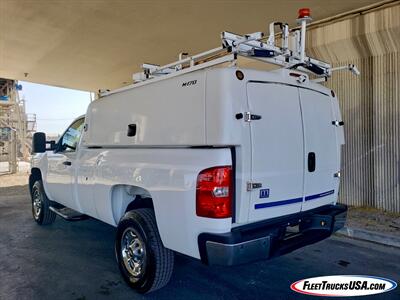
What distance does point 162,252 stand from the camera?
321cm

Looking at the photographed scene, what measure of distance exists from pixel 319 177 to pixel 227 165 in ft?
4.70

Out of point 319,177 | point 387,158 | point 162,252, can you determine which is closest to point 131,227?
point 162,252

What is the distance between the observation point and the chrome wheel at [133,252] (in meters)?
3.41

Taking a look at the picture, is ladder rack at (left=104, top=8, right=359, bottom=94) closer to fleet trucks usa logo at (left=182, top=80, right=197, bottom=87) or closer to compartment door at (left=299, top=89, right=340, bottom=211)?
fleet trucks usa logo at (left=182, top=80, right=197, bottom=87)

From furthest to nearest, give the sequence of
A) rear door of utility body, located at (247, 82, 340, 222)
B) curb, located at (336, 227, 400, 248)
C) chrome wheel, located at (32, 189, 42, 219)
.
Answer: chrome wheel, located at (32, 189, 42, 219), curb, located at (336, 227, 400, 248), rear door of utility body, located at (247, 82, 340, 222)

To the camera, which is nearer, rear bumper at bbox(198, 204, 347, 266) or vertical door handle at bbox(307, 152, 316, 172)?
rear bumper at bbox(198, 204, 347, 266)

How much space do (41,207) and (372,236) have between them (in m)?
5.87

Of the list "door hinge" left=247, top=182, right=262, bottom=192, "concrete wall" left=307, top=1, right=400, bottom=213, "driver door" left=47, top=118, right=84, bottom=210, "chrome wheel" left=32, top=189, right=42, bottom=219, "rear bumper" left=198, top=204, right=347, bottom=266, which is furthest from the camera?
"concrete wall" left=307, top=1, right=400, bottom=213

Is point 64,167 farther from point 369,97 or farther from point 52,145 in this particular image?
point 369,97

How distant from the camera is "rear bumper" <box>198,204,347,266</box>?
8.64ft

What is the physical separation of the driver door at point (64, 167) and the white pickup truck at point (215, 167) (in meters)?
0.73

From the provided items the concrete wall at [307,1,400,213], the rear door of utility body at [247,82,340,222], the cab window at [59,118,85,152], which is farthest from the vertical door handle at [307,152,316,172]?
the concrete wall at [307,1,400,213]

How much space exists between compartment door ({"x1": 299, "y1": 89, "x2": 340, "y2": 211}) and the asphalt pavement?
94 cm

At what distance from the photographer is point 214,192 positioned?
2.67 metres
